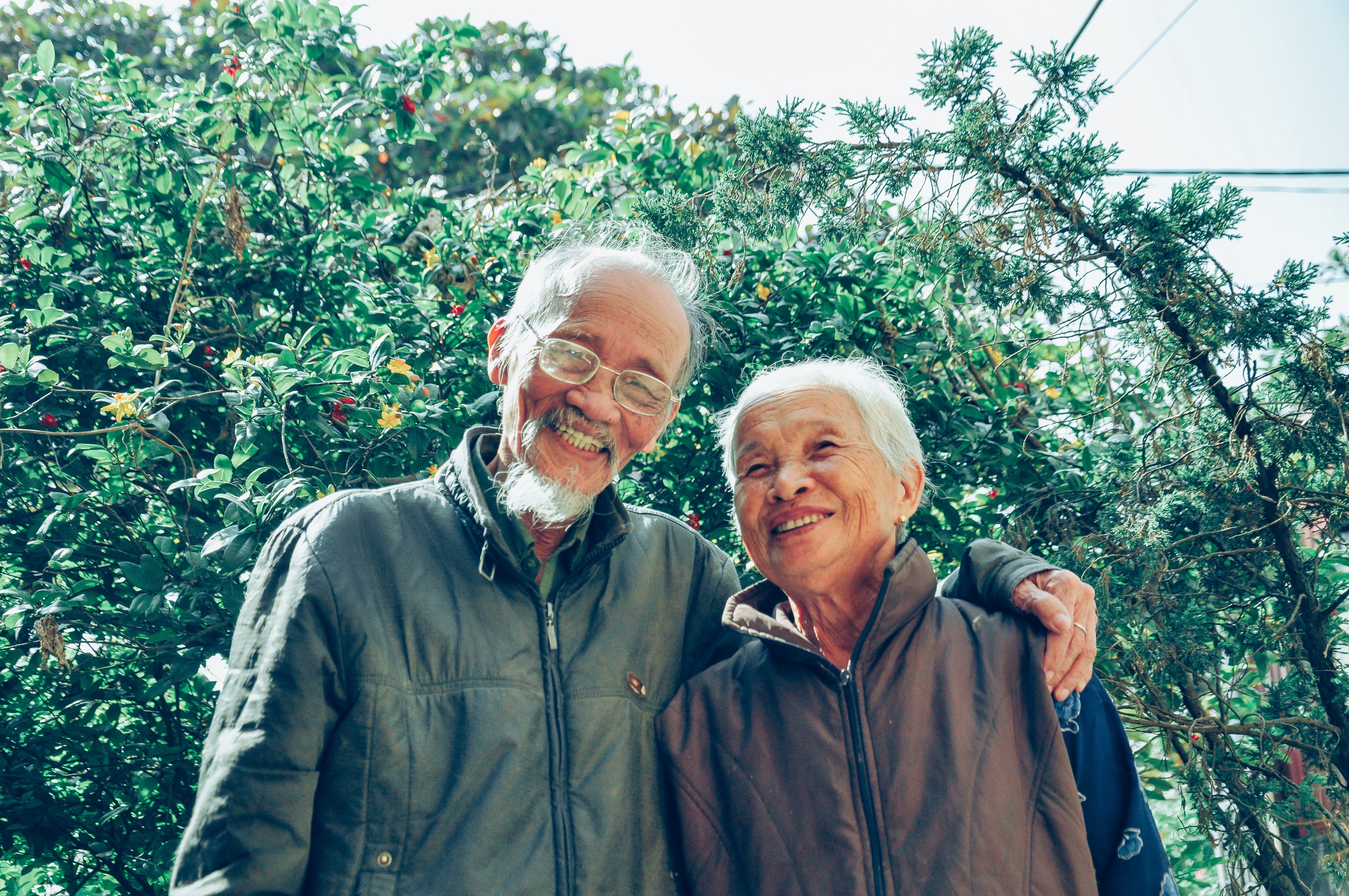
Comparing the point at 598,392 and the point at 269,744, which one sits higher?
the point at 598,392

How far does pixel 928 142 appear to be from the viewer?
2264 mm

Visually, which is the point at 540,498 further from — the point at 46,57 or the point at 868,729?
the point at 46,57

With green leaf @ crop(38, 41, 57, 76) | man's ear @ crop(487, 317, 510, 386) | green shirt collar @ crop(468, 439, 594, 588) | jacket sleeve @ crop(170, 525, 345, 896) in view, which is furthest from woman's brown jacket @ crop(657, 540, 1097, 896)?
green leaf @ crop(38, 41, 57, 76)

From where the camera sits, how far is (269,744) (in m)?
1.37

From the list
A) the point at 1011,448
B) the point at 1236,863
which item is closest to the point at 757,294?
the point at 1011,448

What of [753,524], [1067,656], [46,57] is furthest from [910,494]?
[46,57]

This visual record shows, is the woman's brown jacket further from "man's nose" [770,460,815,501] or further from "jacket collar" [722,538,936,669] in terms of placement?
"man's nose" [770,460,815,501]

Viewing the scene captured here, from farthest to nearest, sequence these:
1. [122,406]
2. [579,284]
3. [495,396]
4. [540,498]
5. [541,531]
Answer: [495,396], [122,406], [579,284], [541,531], [540,498]

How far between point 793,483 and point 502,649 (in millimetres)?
644

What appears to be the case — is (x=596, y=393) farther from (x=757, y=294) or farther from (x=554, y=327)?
(x=757, y=294)

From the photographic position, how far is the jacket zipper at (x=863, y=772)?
59.1 inches

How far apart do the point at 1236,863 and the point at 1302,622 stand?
24.3 inches

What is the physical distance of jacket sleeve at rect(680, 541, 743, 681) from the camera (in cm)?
192

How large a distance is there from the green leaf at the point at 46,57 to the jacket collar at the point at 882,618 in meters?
2.53
